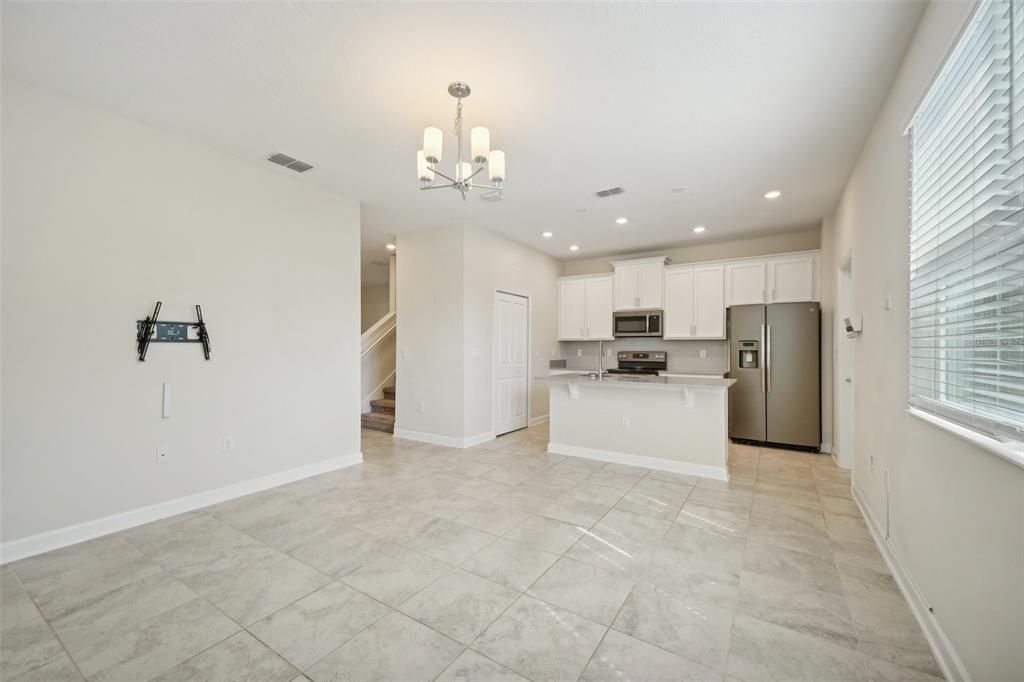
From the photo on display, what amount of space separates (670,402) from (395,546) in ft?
9.47

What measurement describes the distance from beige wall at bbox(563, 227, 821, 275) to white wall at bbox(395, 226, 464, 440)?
10.5ft

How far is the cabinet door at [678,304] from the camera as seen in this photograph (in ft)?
19.7

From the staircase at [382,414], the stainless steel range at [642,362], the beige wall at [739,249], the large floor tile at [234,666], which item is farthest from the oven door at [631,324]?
the large floor tile at [234,666]

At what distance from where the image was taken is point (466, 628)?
1812 millimetres

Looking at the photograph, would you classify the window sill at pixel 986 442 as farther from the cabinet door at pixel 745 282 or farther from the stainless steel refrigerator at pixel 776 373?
the cabinet door at pixel 745 282

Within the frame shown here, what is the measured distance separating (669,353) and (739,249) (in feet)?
5.94

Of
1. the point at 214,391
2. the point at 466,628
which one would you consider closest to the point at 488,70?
the point at 466,628

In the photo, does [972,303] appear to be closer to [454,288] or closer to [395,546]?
[395,546]

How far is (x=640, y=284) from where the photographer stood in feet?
20.9

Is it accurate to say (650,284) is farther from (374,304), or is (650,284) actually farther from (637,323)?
(374,304)

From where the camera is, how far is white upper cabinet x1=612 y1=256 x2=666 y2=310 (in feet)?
20.4

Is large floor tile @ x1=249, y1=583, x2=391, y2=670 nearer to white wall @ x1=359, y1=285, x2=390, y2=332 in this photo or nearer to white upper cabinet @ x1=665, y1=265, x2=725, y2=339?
white upper cabinet @ x1=665, y1=265, x2=725, y2=339

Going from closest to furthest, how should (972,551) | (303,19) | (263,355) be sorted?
(972,551) → (303,19) → (263,355)

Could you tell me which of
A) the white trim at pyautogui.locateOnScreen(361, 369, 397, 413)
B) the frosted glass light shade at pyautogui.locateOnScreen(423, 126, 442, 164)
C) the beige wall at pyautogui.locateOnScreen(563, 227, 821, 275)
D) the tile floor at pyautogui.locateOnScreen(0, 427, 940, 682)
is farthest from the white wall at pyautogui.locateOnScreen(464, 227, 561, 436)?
the frosted glass light shade at pyautogui.locateOnScreen(423, 126, 442, 164)
